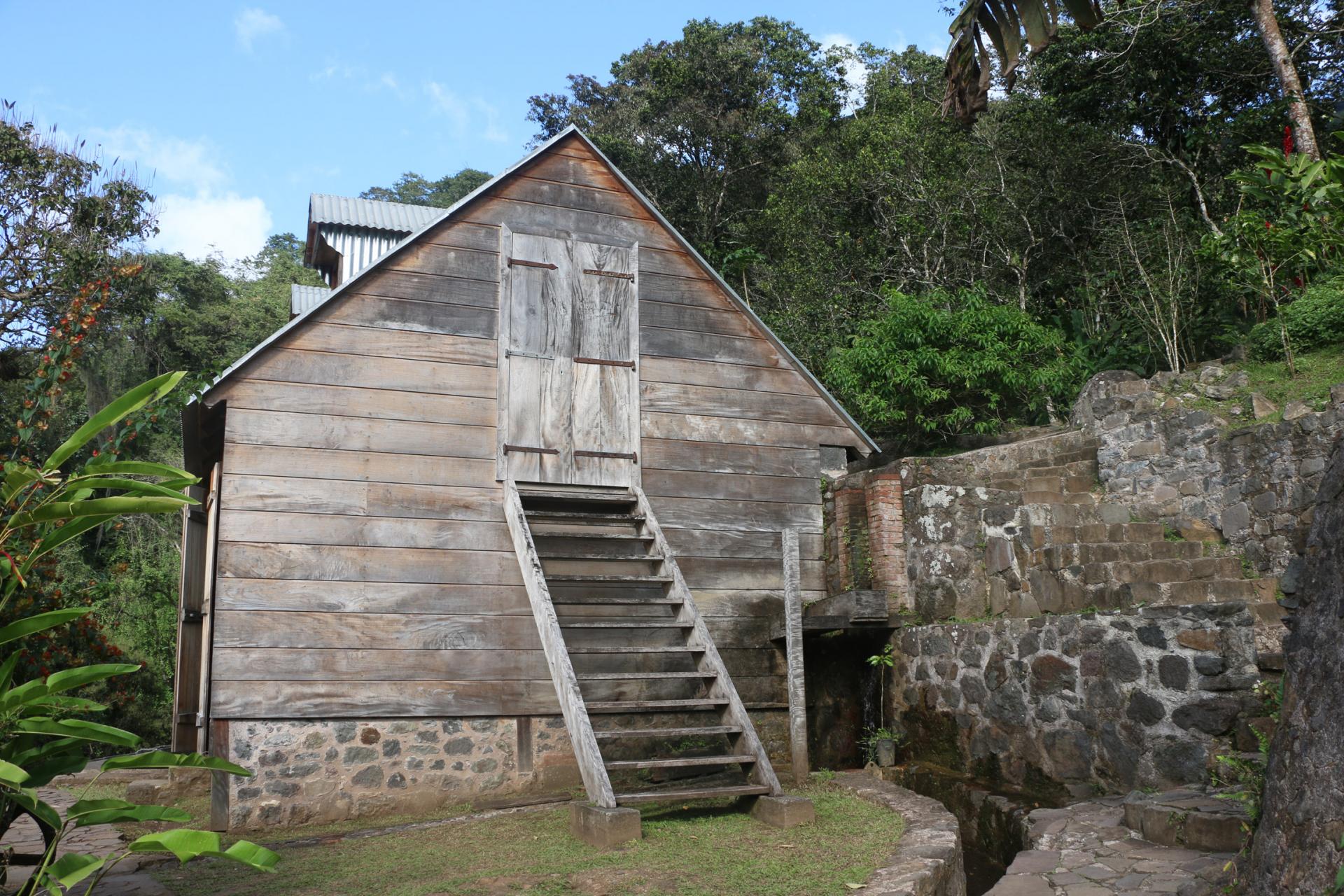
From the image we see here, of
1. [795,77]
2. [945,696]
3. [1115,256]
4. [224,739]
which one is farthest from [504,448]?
[795,77]

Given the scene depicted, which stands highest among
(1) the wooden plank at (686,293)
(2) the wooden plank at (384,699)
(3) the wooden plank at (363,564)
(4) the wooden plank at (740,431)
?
(1) the wooden plank at (686,293)

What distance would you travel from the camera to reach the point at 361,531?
819 cm

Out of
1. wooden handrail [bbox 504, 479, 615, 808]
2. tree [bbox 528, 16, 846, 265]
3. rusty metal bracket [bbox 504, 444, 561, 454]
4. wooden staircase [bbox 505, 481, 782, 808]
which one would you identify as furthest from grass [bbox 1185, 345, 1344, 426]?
tree [bbox 528, 16, 846, 265]

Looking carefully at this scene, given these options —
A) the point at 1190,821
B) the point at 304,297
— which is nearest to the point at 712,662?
the point at 1190,821

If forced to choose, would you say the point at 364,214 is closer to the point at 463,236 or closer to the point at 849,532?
the point at 463,236

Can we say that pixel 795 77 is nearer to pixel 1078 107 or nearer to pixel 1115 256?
pixel 1078 107

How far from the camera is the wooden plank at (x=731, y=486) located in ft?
30.3

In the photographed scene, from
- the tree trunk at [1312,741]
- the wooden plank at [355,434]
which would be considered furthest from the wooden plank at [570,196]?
the tree trunk at [1312,741]

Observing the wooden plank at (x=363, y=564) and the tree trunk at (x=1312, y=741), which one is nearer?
the tree trunk at (x=1312, y=741)

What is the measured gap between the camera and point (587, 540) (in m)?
9.05

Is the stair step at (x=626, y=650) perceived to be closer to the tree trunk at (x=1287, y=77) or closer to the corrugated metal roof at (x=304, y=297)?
the corrugated metal roof at (x=304, y=297)

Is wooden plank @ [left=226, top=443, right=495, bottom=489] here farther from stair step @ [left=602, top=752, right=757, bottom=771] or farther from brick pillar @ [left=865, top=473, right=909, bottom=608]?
brick pillar @ [left=865, top=473, right=909, bottom=608]

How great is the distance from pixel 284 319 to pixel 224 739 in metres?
21.8

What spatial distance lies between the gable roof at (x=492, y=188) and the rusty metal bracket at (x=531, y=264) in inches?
24.7
